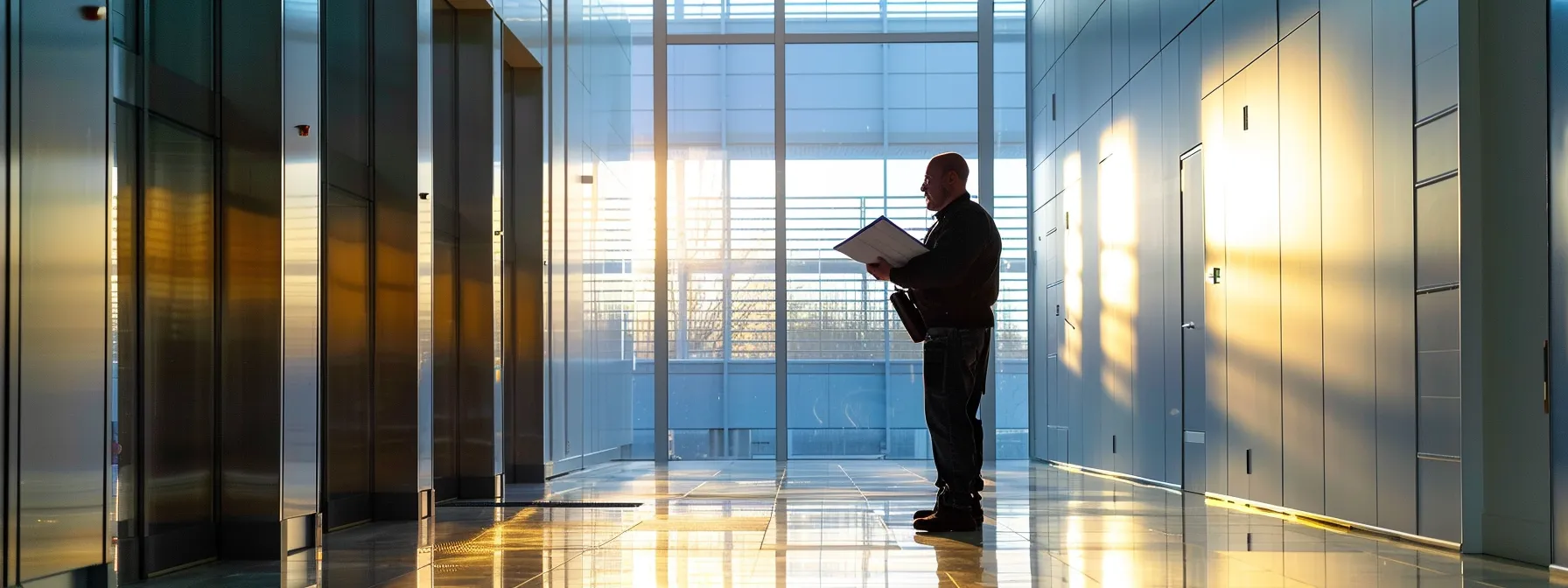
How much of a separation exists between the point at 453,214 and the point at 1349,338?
4.72 metres

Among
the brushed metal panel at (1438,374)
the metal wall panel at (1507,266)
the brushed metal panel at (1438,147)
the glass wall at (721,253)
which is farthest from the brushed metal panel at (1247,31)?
the glass wall at (721,253)

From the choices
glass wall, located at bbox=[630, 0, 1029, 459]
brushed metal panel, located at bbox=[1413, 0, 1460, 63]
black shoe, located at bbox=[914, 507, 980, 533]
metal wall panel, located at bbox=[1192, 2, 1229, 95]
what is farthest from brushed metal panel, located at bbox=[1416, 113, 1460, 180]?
glass wall, located at bbox=[630, 0, 1029, 459]

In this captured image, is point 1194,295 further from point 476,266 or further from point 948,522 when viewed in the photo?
point 476,266

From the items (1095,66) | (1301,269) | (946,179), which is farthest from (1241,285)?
(1095,66)

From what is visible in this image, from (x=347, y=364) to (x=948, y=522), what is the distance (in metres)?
2.64

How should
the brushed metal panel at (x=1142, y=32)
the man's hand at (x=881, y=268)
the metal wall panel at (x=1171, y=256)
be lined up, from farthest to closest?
the brushed metal panel at (x=1142, y=32)
the metal wall panel at (x=1171, y=256)
the man's hand at (x=881, y=268)

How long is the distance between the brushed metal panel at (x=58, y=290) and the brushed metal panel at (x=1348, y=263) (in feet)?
13.7

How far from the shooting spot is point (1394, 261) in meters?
4.64

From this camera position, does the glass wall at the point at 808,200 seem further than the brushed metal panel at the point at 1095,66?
Yes

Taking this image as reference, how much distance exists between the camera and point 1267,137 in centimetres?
602

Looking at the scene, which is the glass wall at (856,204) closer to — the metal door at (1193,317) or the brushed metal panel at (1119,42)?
the brushed metal panel at (1119,42)

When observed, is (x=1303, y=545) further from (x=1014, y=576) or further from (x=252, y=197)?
(x=252, y=197)

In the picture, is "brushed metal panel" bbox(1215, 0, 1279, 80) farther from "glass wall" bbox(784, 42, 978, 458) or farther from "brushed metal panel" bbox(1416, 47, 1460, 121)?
"glass wall" bbox(784, 42, 978, 458)

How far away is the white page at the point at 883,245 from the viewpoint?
14.4ft
